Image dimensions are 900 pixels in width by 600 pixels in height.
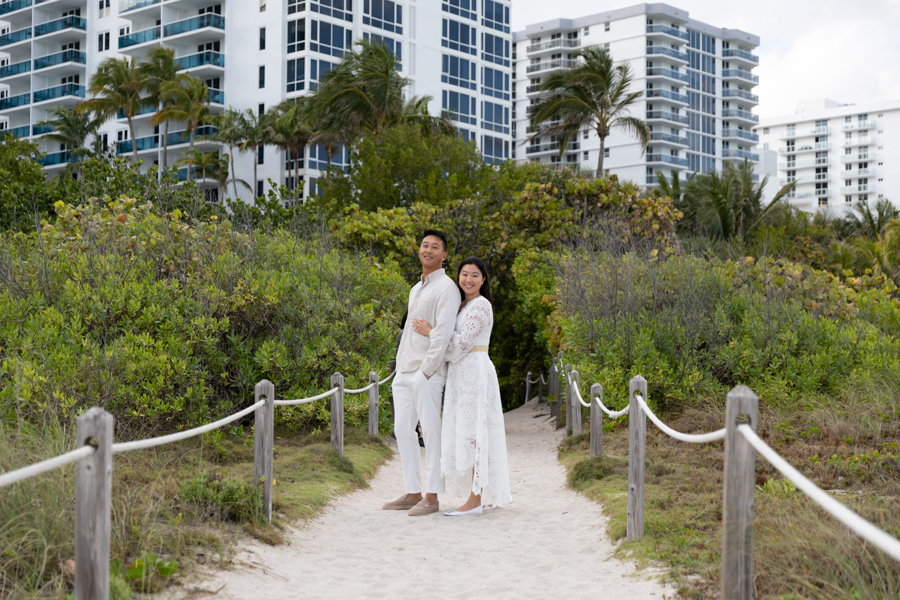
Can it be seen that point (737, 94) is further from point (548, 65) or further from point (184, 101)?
point (184, 101)

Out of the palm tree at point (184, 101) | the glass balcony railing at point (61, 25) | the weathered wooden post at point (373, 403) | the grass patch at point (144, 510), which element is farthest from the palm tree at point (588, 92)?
the glass balcony railing at point (61, 25)

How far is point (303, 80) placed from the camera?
42344 mm

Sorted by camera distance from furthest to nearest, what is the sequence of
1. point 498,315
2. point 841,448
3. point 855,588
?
1. point 498,315
2. point 841,448
3. point 855,588

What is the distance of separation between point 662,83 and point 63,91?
5154cm

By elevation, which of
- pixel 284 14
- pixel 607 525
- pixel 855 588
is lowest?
pixel 607 525

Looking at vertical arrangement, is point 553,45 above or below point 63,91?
above

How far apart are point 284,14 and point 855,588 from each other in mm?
43684

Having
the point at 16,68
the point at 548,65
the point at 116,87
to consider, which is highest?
the point at 548,65

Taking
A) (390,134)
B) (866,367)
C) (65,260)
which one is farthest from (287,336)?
(390,134)

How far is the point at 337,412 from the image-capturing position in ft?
28.0

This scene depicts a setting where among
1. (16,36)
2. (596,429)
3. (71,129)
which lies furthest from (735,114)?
(596,429)

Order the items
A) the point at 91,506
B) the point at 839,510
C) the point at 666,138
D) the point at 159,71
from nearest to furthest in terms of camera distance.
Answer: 1. the point at 839,510
2. the point at 91,506
3. the point at 159,71
4. the point at 666,138

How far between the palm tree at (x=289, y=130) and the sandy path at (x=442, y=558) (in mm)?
33716

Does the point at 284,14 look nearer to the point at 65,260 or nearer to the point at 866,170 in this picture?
the point at 65,260
